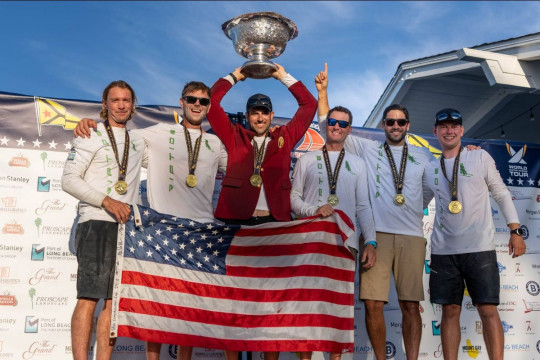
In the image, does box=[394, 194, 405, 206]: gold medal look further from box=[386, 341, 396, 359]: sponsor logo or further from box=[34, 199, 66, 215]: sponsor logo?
box=[34, 199, 66, 215]: sponsor logo

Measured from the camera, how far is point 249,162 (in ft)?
14.7

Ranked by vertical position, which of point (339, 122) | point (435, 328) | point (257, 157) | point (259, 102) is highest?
point (259, 102)

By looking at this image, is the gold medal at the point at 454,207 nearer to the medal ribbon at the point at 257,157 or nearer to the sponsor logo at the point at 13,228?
the medal ribbon at the point at 257,157

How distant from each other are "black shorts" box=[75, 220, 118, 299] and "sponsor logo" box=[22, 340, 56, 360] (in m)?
1.54

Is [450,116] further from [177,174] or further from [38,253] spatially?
[38,253]

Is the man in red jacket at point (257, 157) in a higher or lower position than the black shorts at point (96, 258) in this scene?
higher

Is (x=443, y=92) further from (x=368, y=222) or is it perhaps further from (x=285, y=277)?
(x=285, y=277)

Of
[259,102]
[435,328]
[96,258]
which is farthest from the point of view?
[435,328]

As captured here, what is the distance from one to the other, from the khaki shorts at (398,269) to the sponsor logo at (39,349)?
2938 mm

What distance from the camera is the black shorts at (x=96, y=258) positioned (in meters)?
3.72

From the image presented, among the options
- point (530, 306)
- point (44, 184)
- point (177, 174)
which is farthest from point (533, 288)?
point (44, 184)

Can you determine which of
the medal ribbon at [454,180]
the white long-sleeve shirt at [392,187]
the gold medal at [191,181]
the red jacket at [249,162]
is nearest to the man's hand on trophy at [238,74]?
the red jacket at [249,162]

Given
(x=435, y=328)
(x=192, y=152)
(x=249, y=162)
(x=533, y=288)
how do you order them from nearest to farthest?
(x=192, y=152), (x=249, y=162), (x=435, y=328), (x=533, y=288)

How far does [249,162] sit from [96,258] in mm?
1481
